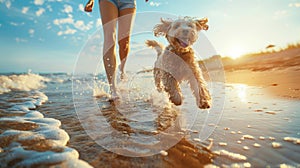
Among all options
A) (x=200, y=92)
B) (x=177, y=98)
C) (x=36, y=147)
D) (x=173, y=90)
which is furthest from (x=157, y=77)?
(x=36, y=147)

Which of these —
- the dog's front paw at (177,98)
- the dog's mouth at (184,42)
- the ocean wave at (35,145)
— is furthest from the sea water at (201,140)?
the dog's mouth at (184,42)

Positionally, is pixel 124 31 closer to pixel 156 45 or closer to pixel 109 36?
pixel 109 36

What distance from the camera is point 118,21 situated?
3918 millimetres

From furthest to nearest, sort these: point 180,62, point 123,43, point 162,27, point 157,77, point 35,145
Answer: point 123,43 → point 157,77 → point 162,27 → point 180,62 → point 35,145

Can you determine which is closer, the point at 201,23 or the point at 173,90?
the point at 173,90

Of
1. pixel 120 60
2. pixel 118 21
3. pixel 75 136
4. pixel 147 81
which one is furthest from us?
pixel 147 81

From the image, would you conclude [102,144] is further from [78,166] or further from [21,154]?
[21,154]

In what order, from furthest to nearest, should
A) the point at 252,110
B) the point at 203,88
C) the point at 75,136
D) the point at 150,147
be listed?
the point at 203,88, the point at 252,110, the point at 75,136, the point at 150,147

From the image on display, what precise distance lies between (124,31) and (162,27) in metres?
0.86

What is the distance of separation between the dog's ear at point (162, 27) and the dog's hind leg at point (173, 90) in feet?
2.71

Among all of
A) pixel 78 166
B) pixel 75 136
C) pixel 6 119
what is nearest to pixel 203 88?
pixel 75 136

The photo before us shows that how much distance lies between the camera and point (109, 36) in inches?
142

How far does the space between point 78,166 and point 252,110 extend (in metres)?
2.32

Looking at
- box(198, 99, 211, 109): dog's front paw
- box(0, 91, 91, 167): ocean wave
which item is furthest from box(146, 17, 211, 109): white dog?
box(0, 91, 91, 167): ocean wave
